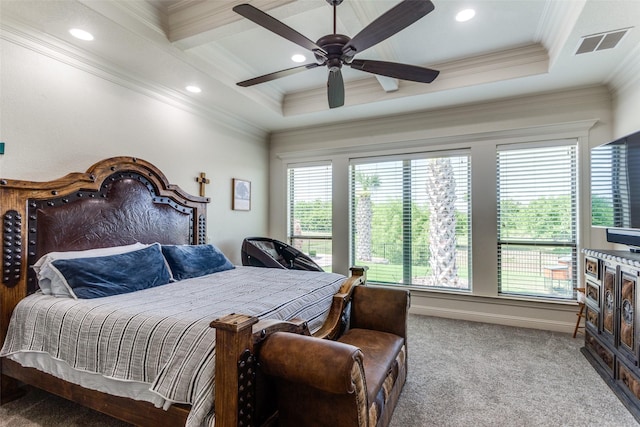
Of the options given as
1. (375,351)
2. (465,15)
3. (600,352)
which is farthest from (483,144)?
(375,351)

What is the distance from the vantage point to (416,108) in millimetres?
4156

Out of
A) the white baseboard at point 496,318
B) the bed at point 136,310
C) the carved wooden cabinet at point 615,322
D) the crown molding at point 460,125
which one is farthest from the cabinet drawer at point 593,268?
the bed at point 136,310

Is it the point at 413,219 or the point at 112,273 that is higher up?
the point at 413,219

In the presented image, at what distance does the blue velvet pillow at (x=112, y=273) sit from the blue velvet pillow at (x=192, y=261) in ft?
0.56

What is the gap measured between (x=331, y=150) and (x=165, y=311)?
12.1 ft

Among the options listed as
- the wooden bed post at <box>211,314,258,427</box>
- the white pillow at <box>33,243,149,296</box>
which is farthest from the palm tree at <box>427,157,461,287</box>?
the white pillow at <box>33,243,149,296</box>

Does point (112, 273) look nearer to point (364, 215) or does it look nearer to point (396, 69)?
point (396, 69)

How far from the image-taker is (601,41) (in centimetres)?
254

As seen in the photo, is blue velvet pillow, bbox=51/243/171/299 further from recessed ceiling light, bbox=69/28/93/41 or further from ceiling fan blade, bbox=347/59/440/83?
ceiling fan blade, bbox=347/59/440/83

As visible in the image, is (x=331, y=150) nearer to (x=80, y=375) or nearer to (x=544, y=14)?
(x=544, y=14)

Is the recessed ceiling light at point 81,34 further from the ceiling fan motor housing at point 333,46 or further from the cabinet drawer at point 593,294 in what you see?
the cabinet drawer at point 593,294

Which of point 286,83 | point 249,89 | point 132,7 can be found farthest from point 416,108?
point 132,7

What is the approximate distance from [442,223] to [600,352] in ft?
6.73

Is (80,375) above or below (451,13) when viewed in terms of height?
below
